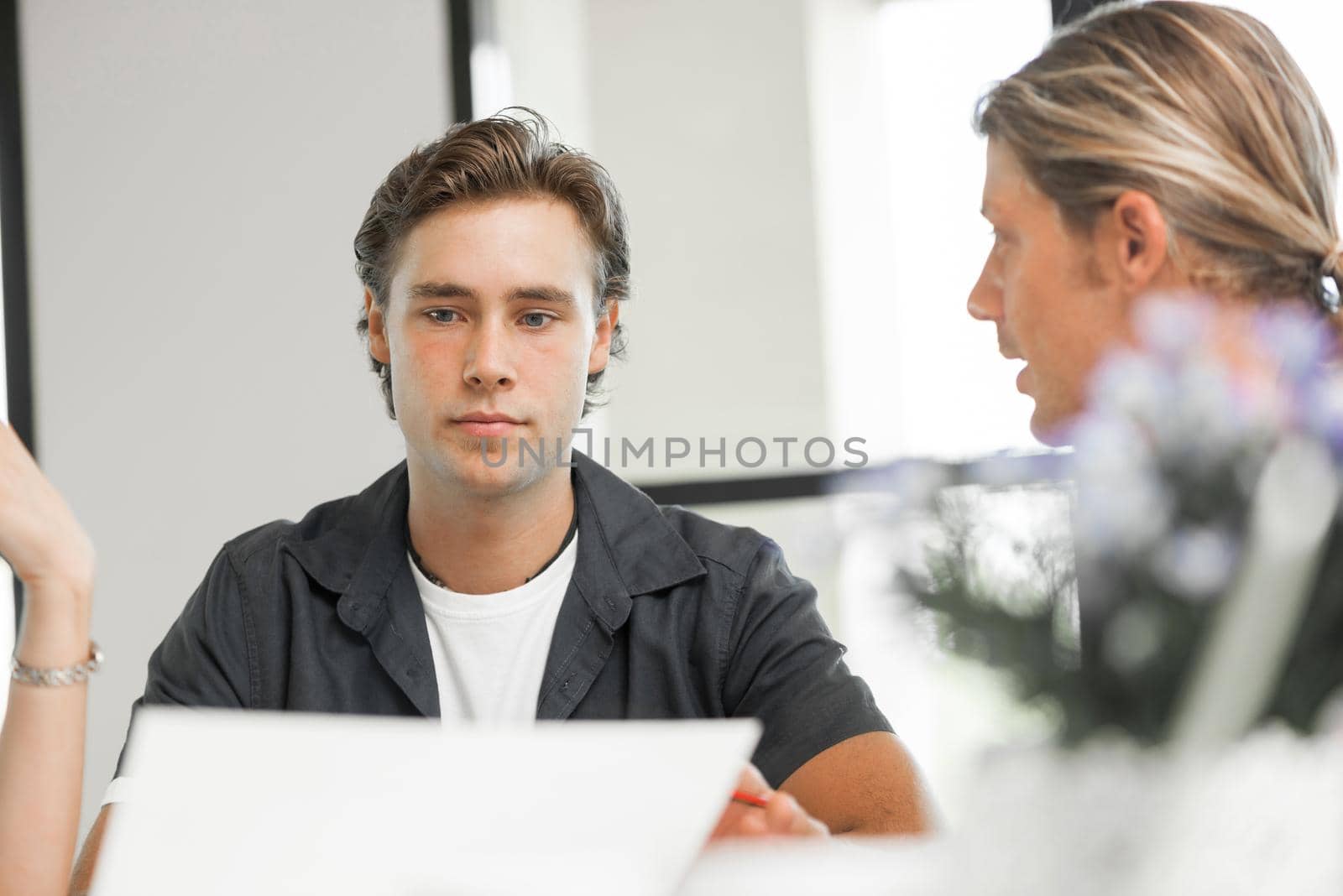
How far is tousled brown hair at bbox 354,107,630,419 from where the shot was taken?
1770 mm

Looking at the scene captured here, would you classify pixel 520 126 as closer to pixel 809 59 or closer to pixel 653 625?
pixel 653 625

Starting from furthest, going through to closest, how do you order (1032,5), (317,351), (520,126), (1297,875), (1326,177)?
(317,351) < (1032,5) < (520,126) < (1326,177) < (1297,875)

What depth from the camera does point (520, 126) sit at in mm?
1900

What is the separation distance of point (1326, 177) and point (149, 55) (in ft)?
10.5

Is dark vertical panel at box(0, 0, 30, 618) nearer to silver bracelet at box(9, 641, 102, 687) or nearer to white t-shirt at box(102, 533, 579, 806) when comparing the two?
white t-shirt at box(102, 533, 579, 806)

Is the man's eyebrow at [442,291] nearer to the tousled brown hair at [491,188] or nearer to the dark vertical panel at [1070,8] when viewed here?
the tousled brown hair at [491,188]

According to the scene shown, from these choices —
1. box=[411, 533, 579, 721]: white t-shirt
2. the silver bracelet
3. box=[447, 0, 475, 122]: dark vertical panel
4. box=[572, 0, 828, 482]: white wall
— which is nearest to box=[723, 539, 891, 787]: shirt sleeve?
box=[411, 533, 579, 721]: white t-shirt

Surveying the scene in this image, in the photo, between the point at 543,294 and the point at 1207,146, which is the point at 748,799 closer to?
the point at 1207,146

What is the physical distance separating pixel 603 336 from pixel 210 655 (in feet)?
2.41

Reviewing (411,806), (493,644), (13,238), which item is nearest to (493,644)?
(493,644)

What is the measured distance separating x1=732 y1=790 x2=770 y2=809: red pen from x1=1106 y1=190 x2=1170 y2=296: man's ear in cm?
49

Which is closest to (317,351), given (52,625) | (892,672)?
(52,625)

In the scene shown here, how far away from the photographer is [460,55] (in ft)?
10.7

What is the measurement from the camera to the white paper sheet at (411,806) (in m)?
0.62
